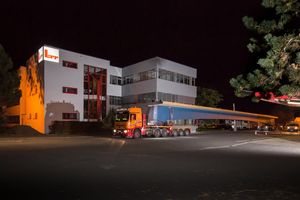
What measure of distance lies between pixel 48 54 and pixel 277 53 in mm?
33342

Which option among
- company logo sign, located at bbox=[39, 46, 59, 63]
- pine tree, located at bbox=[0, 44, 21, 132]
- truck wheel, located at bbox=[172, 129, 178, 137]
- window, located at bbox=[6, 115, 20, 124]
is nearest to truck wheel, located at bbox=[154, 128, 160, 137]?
truck wheel, located at bbox=[172, 129, 178, 137]

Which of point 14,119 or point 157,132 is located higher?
point 14,119

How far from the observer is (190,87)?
157 ft

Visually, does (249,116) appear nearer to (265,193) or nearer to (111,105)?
(111,105)

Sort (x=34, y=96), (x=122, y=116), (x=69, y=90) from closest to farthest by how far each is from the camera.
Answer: (x=122, y=116)
(x=69, y=90)
(x=34, y=96)

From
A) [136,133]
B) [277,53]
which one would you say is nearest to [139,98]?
[136,133]

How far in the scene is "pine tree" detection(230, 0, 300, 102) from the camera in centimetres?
1059

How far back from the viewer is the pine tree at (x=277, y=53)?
417 inches

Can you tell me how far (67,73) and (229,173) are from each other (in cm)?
3394

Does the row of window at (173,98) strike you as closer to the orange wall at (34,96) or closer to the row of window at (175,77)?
the row of window at (175,77)

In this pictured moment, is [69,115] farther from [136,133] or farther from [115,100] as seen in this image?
[136,133]

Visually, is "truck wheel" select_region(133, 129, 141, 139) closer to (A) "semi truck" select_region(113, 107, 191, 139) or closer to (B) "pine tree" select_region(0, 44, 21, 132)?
(A) "semi truck" select_region(113, 107, 191, 139)

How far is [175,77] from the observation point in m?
44.6

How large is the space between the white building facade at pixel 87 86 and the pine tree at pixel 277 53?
27732 mm
